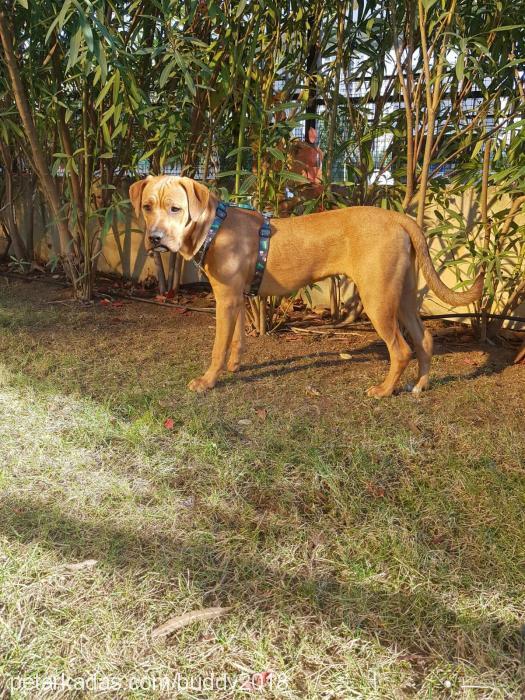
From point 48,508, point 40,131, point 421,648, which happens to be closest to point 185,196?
point 48,508

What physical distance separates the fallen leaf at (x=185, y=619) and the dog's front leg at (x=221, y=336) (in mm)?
1688

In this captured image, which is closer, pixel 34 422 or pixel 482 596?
pixel 482 596

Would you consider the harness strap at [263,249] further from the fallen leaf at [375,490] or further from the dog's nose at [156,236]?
the fallen leaf at [375,490]

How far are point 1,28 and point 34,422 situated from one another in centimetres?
299

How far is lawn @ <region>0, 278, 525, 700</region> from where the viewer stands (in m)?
1.48

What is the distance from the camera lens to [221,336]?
322 centimetres

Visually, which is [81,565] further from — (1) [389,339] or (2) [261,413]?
(1) [389,339]

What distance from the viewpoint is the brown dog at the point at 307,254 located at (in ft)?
9.63

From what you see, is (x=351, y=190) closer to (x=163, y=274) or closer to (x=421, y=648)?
(x=163, y=274)

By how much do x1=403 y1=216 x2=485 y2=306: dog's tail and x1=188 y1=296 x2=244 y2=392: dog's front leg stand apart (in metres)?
1.01

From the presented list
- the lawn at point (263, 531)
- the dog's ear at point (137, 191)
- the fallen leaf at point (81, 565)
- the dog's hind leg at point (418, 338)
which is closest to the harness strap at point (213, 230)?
the dog's ear at point (137, 191)

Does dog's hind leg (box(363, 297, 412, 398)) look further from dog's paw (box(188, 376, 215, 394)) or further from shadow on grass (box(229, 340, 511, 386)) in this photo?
dog's paw (box(188, 376, 215, 394))

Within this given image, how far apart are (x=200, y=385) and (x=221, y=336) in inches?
12.1

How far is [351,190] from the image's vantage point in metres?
4.35
